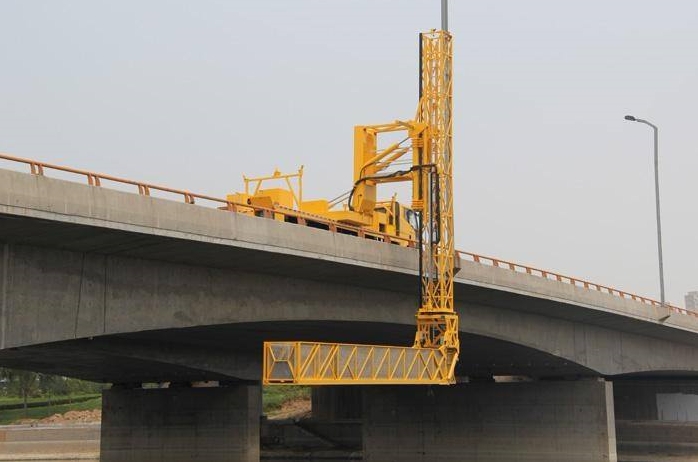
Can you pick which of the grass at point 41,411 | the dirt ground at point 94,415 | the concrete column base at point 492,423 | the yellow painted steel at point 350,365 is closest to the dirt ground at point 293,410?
the dirt ground at point 94,415

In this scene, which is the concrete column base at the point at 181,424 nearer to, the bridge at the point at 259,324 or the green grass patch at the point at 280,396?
the bridge at the point at 259,324

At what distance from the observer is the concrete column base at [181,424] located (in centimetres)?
5150

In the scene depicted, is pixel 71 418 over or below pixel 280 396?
below

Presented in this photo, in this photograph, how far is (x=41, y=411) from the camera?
9519cm

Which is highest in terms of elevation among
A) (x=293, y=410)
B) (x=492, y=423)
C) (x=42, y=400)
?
(x=42, y=400)

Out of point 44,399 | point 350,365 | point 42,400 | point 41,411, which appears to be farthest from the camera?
point 44,399

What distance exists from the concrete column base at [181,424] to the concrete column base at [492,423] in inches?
482

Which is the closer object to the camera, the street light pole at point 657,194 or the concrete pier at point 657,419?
the street light pole at point 657,194

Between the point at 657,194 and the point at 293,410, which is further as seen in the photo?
the point at 293,410

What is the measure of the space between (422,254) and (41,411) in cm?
6630

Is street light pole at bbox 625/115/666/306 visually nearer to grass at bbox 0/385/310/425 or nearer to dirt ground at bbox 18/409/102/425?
grass at bbox 0/385/310/425

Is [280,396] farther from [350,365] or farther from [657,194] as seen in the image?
[350,365]

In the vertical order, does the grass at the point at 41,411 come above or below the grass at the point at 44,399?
below

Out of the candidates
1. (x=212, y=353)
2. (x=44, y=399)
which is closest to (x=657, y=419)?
(x=212, y=353)
